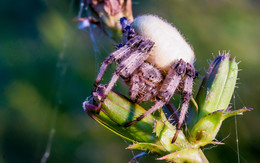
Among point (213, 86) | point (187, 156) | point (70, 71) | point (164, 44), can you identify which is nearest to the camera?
point (187, 156)

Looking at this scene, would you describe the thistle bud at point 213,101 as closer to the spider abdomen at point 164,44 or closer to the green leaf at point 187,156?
the green leaf at point 187,156

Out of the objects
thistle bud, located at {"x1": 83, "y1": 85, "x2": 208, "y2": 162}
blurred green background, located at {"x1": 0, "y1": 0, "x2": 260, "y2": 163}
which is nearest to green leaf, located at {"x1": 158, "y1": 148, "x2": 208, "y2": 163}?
thistle bud, located at {"x1": 83, "y1": 85, "x2": 208, "y2": 162}

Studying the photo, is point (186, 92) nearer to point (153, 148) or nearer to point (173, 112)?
point (173, 112)

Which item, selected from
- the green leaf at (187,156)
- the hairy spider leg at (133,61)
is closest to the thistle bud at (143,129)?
the green leaf at (187,156)

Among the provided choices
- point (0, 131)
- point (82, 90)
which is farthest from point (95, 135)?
point (0, 131)

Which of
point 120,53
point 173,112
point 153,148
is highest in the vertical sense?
point 120,53

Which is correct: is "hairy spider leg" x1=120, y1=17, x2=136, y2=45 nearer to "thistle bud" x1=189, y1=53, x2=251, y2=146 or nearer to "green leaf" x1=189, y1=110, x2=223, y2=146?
"thistle bud" x1=189, y1=53, x2=251, y2=146

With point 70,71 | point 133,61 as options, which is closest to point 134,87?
point 133,61
